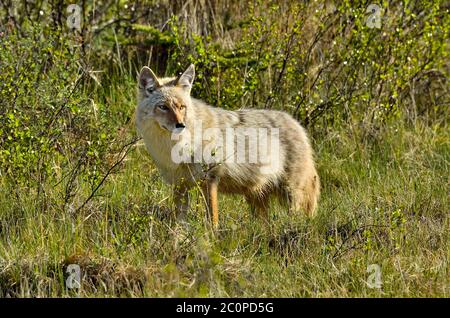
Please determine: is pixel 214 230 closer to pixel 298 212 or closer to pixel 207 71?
pixel 298 212

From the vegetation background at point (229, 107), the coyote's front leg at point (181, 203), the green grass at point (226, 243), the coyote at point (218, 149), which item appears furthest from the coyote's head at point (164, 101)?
the green grass at point (226, 243)

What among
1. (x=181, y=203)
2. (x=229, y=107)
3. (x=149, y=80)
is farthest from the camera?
(x=229, y=107)

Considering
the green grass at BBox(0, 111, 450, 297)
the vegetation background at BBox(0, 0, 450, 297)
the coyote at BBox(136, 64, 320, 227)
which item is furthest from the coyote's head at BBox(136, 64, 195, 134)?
the green grass at BBox(0, 111, 450, 297)

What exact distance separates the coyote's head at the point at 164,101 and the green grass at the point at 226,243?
68 cm

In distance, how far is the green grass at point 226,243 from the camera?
5633 millimetres

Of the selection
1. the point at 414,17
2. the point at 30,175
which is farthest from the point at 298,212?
the point at 414,17

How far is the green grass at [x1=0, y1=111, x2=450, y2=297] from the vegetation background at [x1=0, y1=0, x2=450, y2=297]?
0.02 meters

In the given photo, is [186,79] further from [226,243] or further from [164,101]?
[226,243]

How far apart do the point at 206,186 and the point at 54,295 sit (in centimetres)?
208

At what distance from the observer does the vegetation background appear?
582 cm

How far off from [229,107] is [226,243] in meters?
2.77

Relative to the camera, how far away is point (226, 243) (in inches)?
253

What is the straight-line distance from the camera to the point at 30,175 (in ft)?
23.5

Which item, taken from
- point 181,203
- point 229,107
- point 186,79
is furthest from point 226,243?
point 229,107
